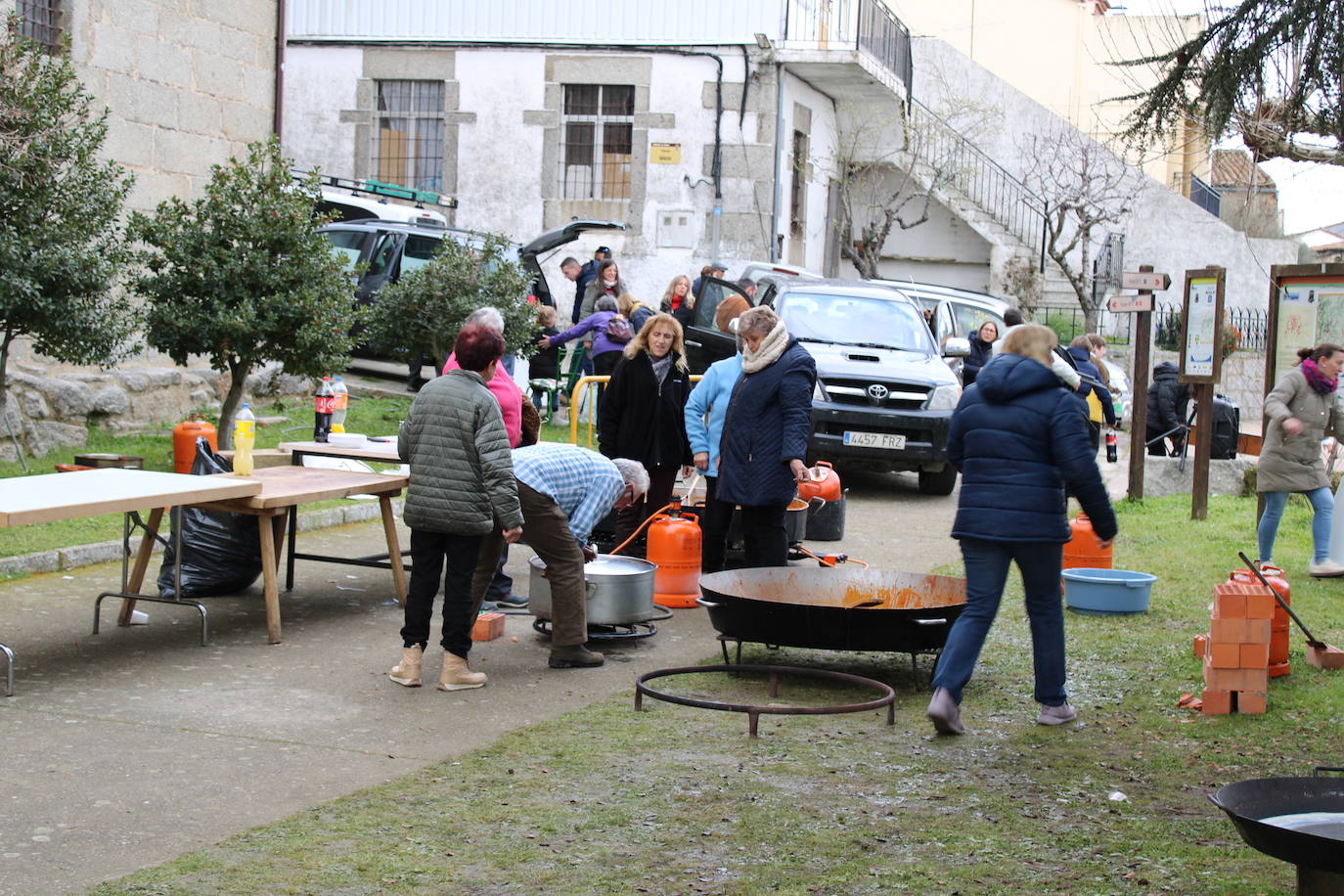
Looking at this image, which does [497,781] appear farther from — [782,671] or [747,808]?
[782,671]

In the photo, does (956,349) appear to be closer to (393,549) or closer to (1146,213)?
(393,549)

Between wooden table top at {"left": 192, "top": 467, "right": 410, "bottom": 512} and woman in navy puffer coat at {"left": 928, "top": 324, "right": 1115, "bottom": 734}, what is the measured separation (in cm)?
285

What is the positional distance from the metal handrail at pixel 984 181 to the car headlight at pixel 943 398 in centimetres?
1528

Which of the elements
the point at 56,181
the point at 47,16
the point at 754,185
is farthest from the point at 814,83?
the point at 56,181

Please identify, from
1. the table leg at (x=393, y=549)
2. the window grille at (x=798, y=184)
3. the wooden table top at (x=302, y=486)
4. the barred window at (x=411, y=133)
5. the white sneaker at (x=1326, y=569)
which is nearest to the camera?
the wooden table top at (x=302, y=486)

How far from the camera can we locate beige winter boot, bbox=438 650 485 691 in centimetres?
704

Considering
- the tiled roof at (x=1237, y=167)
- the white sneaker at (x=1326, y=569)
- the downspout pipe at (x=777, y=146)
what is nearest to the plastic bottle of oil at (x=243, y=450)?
the tiled roof at (x=1237, y=167)

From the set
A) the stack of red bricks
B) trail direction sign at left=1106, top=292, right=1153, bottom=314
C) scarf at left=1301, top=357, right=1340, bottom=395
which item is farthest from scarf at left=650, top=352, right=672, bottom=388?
trail direction sign at left=1106, top=292, right=1153, bottom=314

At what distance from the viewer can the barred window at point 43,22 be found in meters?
13.1

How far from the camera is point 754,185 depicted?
24266mm

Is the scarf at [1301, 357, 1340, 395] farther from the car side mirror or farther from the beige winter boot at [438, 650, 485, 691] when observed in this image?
the beige winter boot at [438, 650, 485, 691]

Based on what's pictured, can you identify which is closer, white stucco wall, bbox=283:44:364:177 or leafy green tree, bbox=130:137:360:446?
leafy green tree, bbox=130:137:360:446

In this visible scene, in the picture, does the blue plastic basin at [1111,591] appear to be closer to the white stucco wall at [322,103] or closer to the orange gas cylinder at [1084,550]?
the orange gas cylinder at [1084,550]

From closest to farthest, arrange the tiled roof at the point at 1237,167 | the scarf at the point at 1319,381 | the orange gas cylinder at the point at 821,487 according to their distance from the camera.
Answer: the tiled roof at the point at 1237,167 → the scarf at the point at 1319,381 → the orange gas cylinder at the point at 821,487
